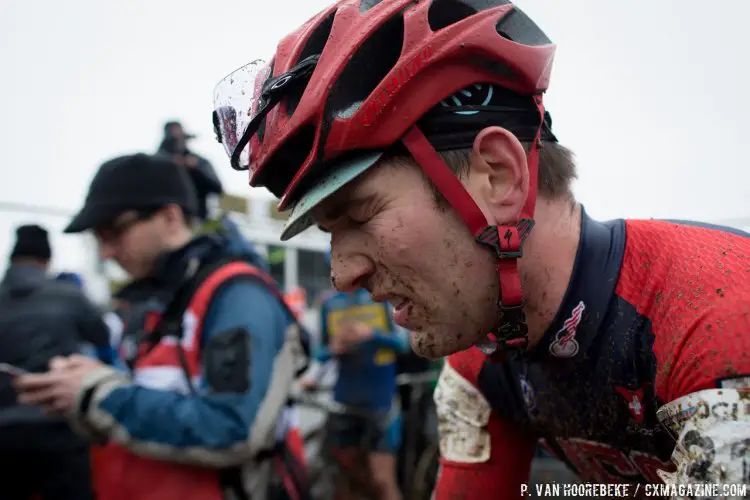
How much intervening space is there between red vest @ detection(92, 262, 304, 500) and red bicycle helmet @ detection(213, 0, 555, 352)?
1506 millimetres

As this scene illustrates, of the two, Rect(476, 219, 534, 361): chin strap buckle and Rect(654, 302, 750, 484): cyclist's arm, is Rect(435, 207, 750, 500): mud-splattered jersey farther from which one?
Rect(476, 219, 534, 361): chin strap buckle

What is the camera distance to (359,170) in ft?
4.67

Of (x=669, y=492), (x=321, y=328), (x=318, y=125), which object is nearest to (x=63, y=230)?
(x=318, y=125)

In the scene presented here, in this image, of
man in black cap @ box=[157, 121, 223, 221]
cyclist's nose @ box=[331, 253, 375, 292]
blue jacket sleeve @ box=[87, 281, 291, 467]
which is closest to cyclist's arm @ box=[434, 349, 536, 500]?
cyclist's nose @ box=[331, 253, 375, 292]

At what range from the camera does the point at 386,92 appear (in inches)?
56.1

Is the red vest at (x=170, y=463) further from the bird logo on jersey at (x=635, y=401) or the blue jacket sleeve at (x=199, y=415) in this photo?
the bird logo on jersey at (x=635, y=401)

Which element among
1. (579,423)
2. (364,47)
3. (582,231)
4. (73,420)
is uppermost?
(364,47)

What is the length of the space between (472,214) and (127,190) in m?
2.48

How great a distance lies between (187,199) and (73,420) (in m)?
1.32

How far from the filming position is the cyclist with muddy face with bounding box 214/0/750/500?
4.70ft

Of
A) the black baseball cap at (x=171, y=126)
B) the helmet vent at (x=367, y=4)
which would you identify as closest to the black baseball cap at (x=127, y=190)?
the black baseball cap at (x=171, y=126)

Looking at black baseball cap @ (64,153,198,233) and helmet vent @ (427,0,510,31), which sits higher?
helmet vent @ (427,0,510,31)

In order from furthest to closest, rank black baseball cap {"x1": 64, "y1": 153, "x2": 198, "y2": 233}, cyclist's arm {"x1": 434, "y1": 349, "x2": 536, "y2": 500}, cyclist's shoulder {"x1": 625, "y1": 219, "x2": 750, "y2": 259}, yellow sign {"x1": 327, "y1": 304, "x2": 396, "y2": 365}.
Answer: yellow sign {"x1": 327, "y1": 304, "x2": 396, "y2": 365} < black baseball cap {"x1": 64, "y1": 153, "x2": 198, "y2": 233} < cyclist's arm {"x1": 434, "y1": 349, "x2": 536, "y2": 500} < cyclist's shoulder {"x1": 625, "y1": 219, "x2": 750, "y2": 259}

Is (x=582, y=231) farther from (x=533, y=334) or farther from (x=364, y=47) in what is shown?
(x=364, y=47)
